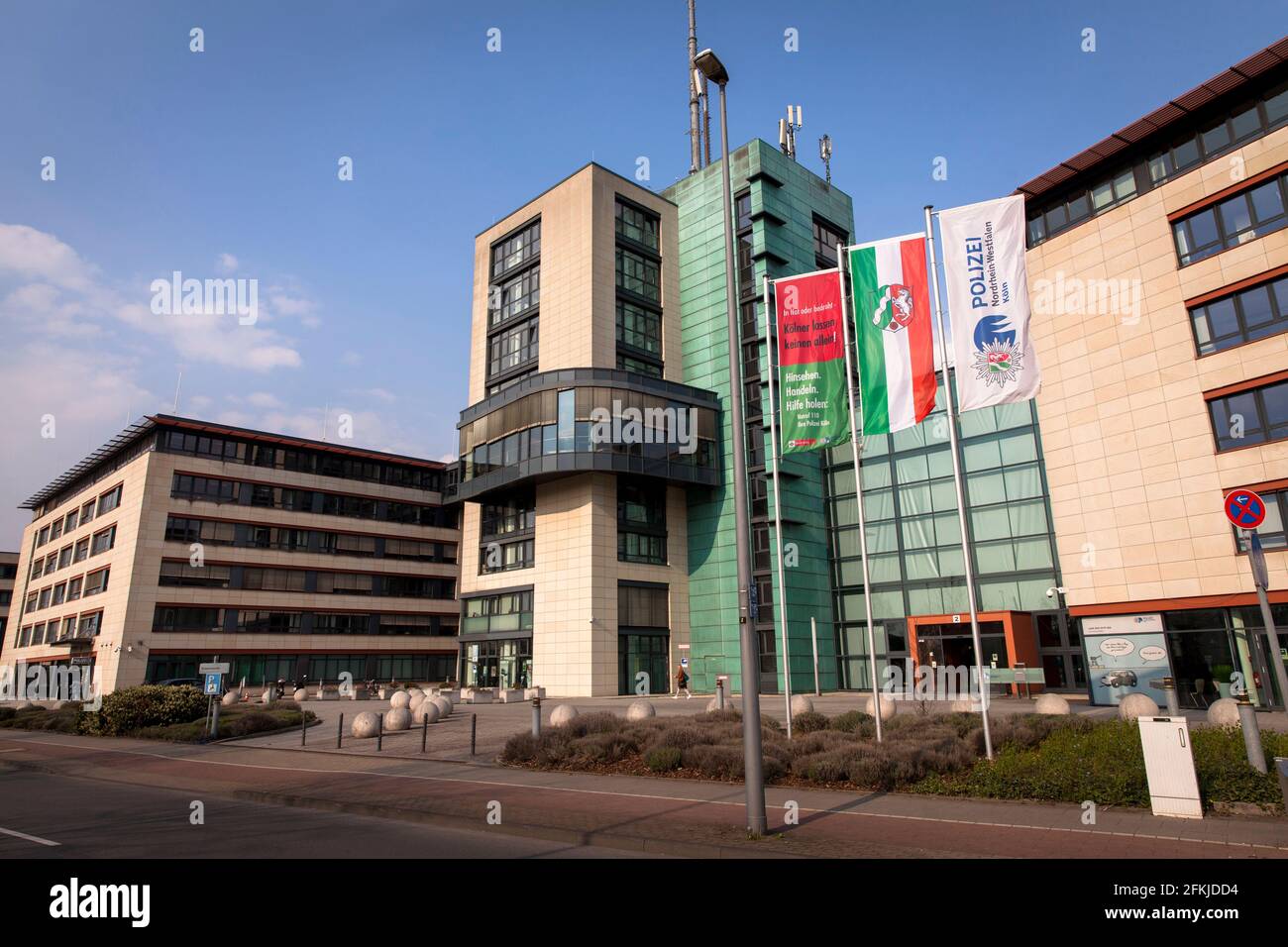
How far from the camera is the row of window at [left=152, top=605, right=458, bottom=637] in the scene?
190ft

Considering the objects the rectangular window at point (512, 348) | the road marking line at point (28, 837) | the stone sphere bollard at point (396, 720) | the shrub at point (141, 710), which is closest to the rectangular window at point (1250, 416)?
the stone sphere bollard at point (396, 720)

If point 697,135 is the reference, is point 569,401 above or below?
below

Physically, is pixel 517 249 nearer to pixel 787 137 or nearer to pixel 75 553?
pixel 787 137

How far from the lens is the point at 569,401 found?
153ft

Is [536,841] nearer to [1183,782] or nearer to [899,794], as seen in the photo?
[899,794]

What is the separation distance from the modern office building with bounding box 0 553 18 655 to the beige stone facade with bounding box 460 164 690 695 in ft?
234

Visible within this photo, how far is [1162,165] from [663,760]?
27.6 metres

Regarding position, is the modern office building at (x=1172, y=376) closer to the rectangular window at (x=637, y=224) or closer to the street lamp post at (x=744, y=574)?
the street lamp post at (x=744, y=574)

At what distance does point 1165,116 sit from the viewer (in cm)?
2617

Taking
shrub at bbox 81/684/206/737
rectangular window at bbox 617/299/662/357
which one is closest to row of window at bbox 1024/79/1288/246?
rectangular window at bbox 617/299/662/357

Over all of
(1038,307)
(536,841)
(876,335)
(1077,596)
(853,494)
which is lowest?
(536,841)

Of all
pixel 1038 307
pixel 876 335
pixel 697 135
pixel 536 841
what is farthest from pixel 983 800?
pixel 697 135

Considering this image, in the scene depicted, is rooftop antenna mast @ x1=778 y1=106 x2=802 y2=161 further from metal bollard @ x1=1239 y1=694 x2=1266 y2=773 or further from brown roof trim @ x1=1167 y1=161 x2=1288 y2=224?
metal bollard @ x1=1239 y1=694 x2=1266 y2=773
